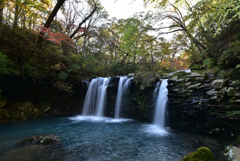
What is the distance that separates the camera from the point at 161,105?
25.8 feet

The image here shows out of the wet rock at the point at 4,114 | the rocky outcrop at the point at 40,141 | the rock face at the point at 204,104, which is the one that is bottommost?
the rocky outcrop at the point at 40,141

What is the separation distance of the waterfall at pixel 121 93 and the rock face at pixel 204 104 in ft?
12.3

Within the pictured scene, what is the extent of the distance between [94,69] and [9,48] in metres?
6.82

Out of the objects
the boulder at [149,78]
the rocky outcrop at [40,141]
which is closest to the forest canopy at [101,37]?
the boulder at [149,78]

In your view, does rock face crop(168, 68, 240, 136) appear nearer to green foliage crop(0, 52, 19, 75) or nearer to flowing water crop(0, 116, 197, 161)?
flowing water crop(0, 116, 197, 161)

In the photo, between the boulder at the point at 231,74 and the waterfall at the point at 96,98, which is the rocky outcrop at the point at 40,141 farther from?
the boulder at the point at 231,74

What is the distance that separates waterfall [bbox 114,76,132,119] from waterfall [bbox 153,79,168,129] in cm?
285

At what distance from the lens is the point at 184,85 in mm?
6781

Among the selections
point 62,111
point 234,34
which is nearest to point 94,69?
point 62,111

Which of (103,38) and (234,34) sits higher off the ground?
(103,38)

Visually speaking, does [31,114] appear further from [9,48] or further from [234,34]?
[234,34]

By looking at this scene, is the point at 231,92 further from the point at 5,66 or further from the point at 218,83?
the point at 5,66

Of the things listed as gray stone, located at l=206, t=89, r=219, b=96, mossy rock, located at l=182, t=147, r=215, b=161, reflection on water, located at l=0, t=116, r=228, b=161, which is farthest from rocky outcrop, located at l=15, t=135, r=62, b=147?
gray stone, located at l=206, t=89, r=219, b=96

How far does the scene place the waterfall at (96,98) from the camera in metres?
11.4
